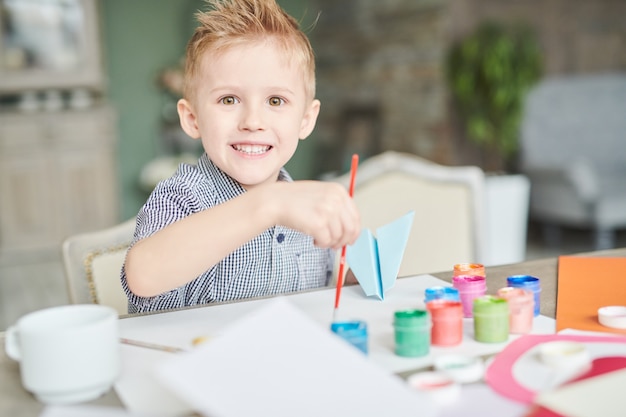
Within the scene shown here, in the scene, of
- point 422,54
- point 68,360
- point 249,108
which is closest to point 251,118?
point 249,108

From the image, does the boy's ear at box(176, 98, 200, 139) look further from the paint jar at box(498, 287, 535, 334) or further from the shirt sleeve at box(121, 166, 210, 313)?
the paint jar at box(498, 287, 535, 334)

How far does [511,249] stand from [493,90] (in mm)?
1038

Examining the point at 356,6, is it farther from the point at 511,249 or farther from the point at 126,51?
the point at 511,249

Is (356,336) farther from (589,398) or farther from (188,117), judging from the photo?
(188,117)

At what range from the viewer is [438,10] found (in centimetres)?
464

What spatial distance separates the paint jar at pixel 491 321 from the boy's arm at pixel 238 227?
0.16m

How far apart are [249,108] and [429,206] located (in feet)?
2.42

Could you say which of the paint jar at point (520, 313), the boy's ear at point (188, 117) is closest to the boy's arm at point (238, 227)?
the paint jar at point (520, 313)

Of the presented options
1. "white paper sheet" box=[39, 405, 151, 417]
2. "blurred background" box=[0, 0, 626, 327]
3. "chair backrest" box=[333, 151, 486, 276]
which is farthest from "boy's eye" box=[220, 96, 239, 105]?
"blurred background" box=[0, 0, 626, 327]

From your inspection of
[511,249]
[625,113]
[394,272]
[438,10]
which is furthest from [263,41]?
[625,113]

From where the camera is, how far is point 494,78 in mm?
4223

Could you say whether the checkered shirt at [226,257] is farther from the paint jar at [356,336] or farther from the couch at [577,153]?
Result: the couch at [577,153]

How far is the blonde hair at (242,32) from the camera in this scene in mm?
1042

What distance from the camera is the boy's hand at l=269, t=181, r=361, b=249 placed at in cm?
78
